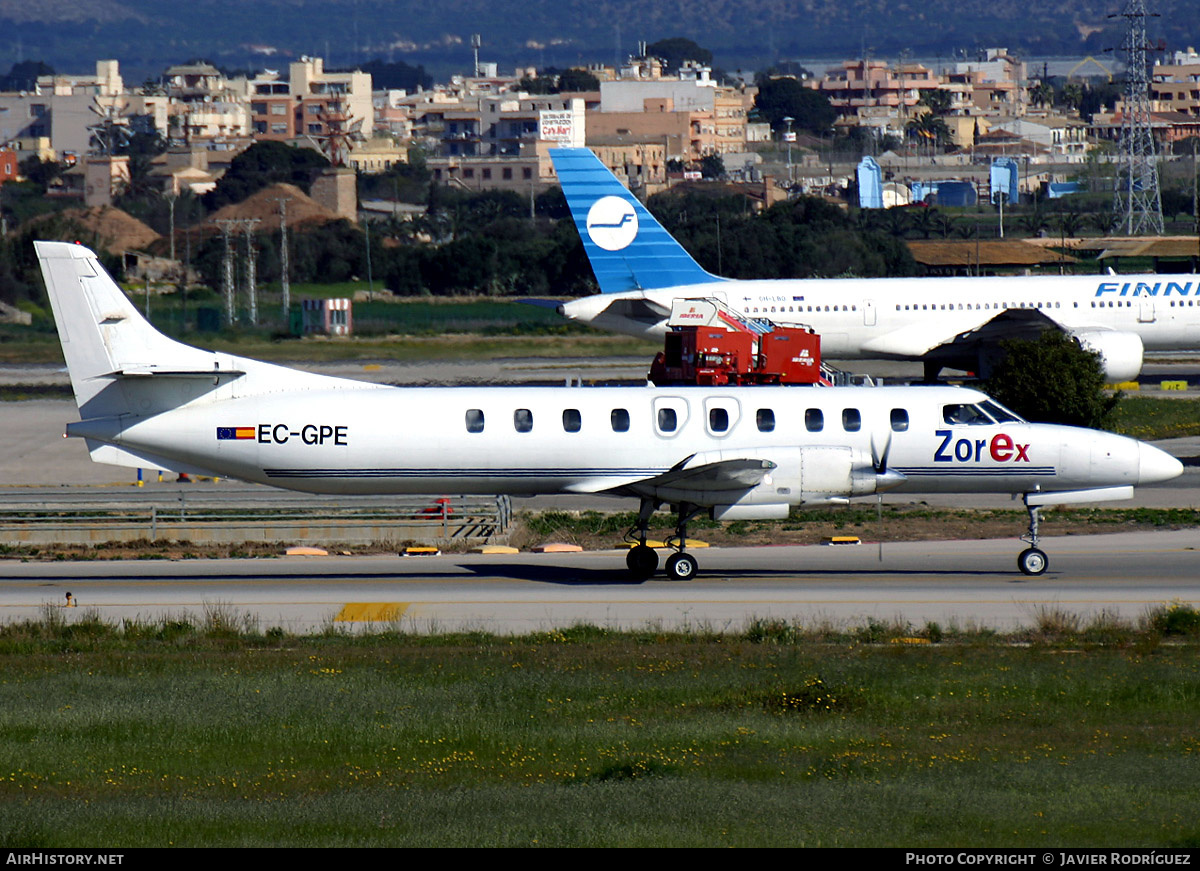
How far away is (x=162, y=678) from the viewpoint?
705 inches

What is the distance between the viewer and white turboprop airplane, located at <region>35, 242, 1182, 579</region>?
2422cm

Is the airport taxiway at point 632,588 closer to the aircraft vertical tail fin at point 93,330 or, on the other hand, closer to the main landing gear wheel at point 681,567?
the main landing gear wheel at point 681,567

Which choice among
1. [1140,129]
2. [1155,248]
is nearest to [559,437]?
[1155,248]

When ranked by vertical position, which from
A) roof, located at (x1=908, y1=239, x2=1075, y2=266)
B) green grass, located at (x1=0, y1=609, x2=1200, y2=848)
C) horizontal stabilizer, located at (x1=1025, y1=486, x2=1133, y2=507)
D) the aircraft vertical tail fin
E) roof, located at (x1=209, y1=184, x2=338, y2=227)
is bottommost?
green grass, located at (x1=0, y1=609, x2=1200, y2=848)

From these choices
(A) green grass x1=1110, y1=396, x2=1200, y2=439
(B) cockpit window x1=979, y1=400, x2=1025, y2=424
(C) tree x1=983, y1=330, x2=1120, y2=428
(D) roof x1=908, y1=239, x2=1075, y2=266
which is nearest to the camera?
(B) cockpit window x1=979, y1=400, x2=1025, y2=424

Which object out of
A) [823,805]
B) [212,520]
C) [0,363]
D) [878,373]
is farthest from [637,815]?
[0,363]

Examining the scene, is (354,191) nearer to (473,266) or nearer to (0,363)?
(473,266)

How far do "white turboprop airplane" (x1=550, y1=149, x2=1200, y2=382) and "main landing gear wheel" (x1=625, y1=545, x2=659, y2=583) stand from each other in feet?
81.5

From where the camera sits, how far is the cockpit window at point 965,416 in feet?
83.1

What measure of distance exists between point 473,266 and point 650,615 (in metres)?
78.6

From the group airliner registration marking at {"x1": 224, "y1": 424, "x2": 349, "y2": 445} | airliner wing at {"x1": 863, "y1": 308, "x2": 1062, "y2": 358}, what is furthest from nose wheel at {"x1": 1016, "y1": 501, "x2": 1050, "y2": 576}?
airliner wing at {"x1": 863, "y1": 308, "x2": 1062, "y2": 358}

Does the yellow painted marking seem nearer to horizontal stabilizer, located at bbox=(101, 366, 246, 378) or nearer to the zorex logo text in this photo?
horizontal stabilizer, located at bbox=(101, 366, 246, 378)

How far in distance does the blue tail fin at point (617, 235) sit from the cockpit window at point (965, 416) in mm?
24969
